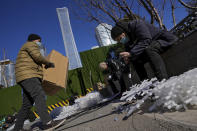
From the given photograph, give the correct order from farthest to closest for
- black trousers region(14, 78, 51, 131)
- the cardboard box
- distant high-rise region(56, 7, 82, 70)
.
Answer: distant high-rise region(56, 7, 82, 70) → the cardboard box → black trousers region(14, 78, 51, 131)

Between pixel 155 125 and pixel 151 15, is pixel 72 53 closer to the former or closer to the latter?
pixel 151 15

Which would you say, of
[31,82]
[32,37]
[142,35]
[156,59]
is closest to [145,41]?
[142,35]

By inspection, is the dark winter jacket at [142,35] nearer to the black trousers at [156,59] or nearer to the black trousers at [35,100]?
the black trousers at [156,59]

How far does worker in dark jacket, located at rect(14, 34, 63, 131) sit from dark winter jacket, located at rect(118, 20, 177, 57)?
143cm

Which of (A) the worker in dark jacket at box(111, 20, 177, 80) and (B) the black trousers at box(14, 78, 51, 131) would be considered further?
(B) the black trousers at box(14, 78, 51, 131)

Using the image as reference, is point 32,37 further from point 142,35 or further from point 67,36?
point 67,36

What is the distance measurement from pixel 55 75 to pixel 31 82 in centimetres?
46

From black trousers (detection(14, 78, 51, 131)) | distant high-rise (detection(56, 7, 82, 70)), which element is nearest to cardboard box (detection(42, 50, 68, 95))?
black trousers (detection(14, 78, 51, 131))

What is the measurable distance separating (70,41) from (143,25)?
40434 millimetres

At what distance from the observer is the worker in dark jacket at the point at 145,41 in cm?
165

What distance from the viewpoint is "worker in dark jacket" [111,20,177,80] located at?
5.42ft

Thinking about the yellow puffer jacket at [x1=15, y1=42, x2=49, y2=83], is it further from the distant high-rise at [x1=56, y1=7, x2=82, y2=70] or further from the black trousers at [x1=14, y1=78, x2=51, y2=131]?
the distant high-rise at [x1=56, y1=7, x2=82, y2=70]

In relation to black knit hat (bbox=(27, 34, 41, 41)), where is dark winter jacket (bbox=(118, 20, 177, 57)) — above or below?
below

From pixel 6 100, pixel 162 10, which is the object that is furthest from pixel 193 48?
pixel 6 100
